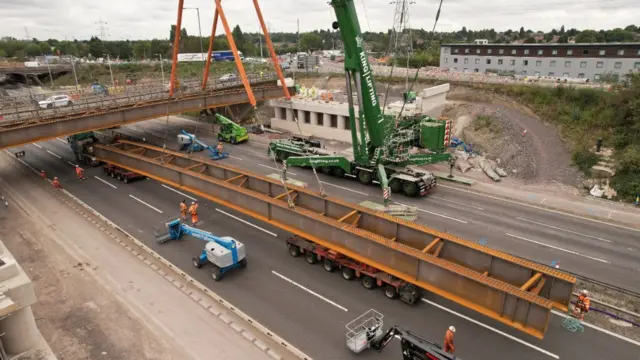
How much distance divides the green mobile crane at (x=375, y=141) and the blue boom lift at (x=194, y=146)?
775 cm

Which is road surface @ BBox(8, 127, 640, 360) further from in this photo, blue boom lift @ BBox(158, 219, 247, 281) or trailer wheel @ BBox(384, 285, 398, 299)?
blue boom lift @ BBox(158, 219, 247, 281)

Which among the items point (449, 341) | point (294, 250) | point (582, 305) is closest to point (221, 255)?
point (294, 250)

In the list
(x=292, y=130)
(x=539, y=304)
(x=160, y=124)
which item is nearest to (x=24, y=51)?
(x=160, y=124)

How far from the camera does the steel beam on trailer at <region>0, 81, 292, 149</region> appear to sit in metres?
26.4

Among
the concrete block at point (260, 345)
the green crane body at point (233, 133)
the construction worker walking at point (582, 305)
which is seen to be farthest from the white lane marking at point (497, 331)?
the green crane body at point (233, 133)

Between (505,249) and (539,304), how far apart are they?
8.56m

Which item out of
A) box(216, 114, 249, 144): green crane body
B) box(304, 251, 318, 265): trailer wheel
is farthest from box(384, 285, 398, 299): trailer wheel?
box(216, 114, 249, 144): green crane body

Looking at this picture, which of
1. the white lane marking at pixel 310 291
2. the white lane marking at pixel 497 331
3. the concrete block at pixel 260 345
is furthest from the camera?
the white lane marking at pixel 310 291

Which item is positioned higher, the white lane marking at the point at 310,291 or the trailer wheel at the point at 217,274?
the trailer wheel at the point at 217,274

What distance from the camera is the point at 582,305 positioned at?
13.1 metres

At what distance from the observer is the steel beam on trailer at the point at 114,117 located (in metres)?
26.4

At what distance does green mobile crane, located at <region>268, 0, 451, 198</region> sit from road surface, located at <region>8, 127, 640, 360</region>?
8.49 feet

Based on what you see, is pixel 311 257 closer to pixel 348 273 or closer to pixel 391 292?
pixel 348 273

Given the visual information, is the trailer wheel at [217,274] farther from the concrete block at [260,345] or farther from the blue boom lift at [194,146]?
the blue boom lift at [194,146]
